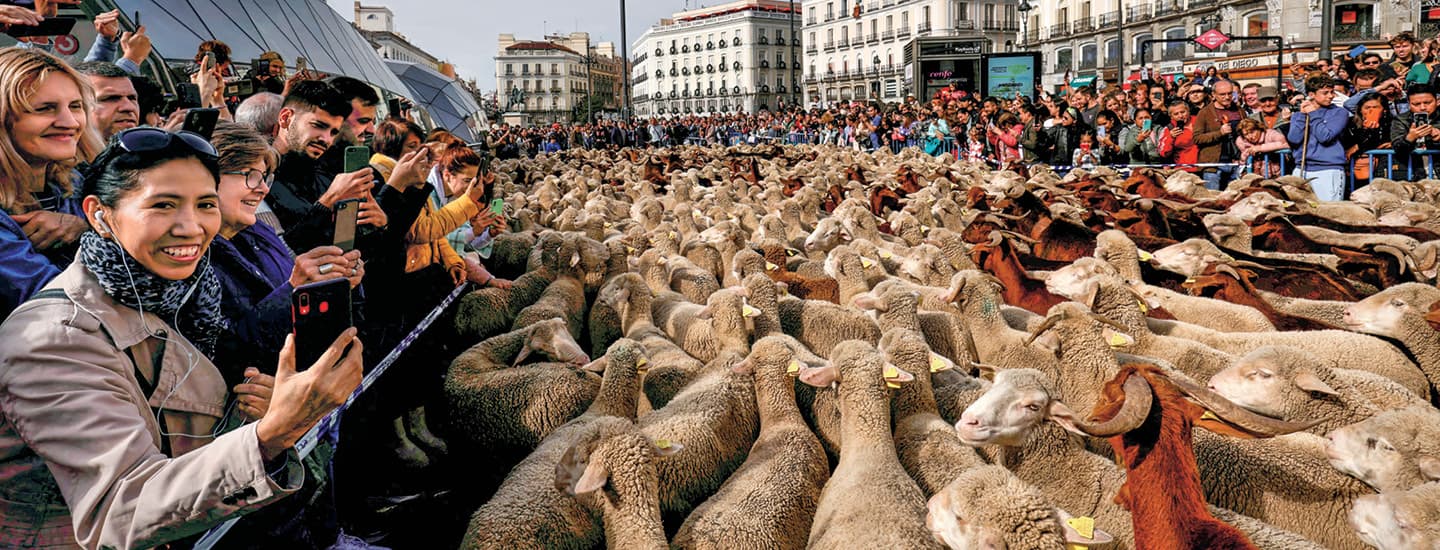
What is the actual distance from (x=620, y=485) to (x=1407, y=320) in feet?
13.6

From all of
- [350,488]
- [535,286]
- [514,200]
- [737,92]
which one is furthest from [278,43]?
[737,92]

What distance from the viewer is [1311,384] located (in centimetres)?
360

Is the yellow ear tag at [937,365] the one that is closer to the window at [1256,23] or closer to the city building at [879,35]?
the window at [1256,23]

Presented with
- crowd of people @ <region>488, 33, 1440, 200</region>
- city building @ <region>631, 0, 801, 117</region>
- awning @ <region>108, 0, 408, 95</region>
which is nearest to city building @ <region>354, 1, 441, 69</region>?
city building @ <region>631, 0, 801, 117</region>

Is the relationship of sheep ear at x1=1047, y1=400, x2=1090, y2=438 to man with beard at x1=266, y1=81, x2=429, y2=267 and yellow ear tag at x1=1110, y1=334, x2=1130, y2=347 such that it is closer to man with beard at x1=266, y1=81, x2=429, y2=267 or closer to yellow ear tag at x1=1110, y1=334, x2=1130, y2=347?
yellow ear tag at x1=1110, y1=334, x2=1130, y2=347

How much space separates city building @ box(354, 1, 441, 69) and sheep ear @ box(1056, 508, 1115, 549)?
61884mm

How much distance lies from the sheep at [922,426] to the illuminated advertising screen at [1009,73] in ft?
74.2

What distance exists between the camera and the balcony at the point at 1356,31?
42.4 m

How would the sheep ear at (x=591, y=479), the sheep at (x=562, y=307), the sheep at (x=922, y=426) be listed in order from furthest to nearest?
1. the sheep at (x=562, y=307)
2. the sheep at (x=922, y=426)
3. the sheep ear at (x=591, y=479)

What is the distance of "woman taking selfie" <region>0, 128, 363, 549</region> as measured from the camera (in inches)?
62.0

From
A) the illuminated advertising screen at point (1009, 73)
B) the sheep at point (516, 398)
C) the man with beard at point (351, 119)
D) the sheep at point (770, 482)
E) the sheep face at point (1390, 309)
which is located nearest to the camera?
the sheep at point (770, 482)

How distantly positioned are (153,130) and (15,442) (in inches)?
25.0

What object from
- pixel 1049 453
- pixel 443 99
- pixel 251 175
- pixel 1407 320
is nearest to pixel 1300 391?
pixel 1049 453

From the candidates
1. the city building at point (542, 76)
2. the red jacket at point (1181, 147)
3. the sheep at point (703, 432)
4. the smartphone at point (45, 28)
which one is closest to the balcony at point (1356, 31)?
the red jacket at point (1181, 147)
